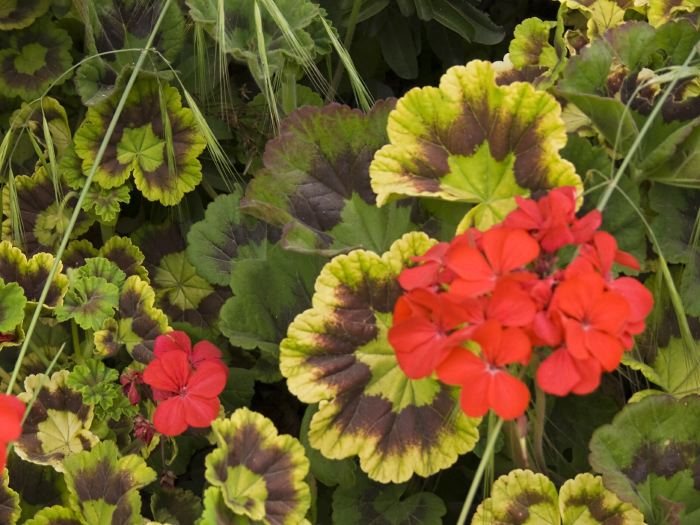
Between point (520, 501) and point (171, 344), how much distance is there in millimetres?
422

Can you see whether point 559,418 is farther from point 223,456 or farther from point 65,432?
point 65,432

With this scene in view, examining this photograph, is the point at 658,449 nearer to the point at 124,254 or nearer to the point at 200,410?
the point at 200,410

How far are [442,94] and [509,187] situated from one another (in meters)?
0.12

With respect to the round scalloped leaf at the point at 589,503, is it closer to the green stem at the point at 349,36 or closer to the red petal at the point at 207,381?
the red petal at the point at 207,381

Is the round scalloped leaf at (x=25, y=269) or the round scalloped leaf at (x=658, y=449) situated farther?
the round scalloped leaf at (x=25, y=269)

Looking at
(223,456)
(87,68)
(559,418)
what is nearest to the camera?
(223,456)

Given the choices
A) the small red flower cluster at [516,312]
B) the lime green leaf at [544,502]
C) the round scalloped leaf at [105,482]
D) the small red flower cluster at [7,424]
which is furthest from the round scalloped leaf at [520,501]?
the small red flower cluster at [7,424]

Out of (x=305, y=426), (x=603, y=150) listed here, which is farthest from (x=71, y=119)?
(x=603, y=150)

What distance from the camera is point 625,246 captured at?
1.08 m

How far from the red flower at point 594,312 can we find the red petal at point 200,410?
439 millimetres

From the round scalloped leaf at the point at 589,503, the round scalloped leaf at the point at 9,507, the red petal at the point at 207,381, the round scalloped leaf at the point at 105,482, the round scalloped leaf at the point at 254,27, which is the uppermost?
the round scalloped leaf at the point at 254,27

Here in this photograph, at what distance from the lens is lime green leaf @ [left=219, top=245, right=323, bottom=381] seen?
115 cm

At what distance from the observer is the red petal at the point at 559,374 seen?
29.5 inches

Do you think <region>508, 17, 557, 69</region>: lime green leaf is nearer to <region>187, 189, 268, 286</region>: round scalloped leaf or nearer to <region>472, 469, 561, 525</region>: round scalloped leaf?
<region>187, 189, 268, 286</region>: round scalloped leaf
